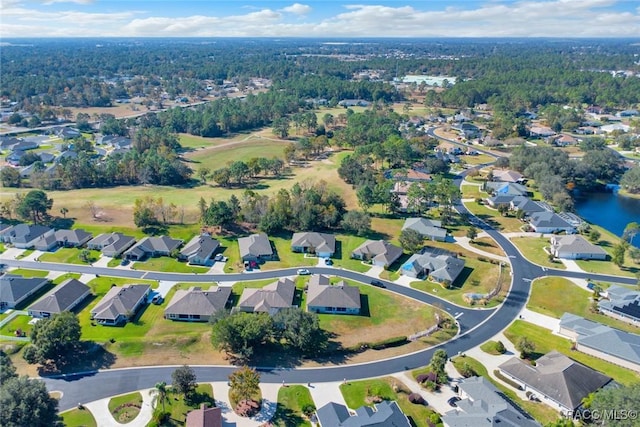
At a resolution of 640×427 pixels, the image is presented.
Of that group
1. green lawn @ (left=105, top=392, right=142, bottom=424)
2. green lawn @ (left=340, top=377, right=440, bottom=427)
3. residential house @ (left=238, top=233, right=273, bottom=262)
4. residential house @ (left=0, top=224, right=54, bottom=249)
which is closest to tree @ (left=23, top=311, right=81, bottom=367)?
green lawn @ (left=105, top=392, right=142, bottom=424)

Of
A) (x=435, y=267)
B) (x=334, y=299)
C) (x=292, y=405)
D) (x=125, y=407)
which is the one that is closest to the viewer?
(x=125, y=407)

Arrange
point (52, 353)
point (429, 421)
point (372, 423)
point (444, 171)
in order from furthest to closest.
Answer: point (444, 171) < point (52, 353) < point (429, 421) < point (372, 423)

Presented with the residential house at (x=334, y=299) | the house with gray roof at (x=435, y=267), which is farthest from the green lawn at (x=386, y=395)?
the house with gray roof at (x=435, y=267)

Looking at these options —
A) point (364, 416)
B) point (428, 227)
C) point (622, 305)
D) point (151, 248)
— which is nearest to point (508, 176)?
point (428, 227)

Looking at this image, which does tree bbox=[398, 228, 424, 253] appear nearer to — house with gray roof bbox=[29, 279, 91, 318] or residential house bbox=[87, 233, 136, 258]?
residential house bbox=[87, 233, 136, 258]

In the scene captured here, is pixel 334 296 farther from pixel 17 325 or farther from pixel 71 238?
pixel 71 238

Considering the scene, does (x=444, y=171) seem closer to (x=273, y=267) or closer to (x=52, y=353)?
(x=273, y=267)

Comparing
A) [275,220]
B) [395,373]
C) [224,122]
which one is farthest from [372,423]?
[224,122]
